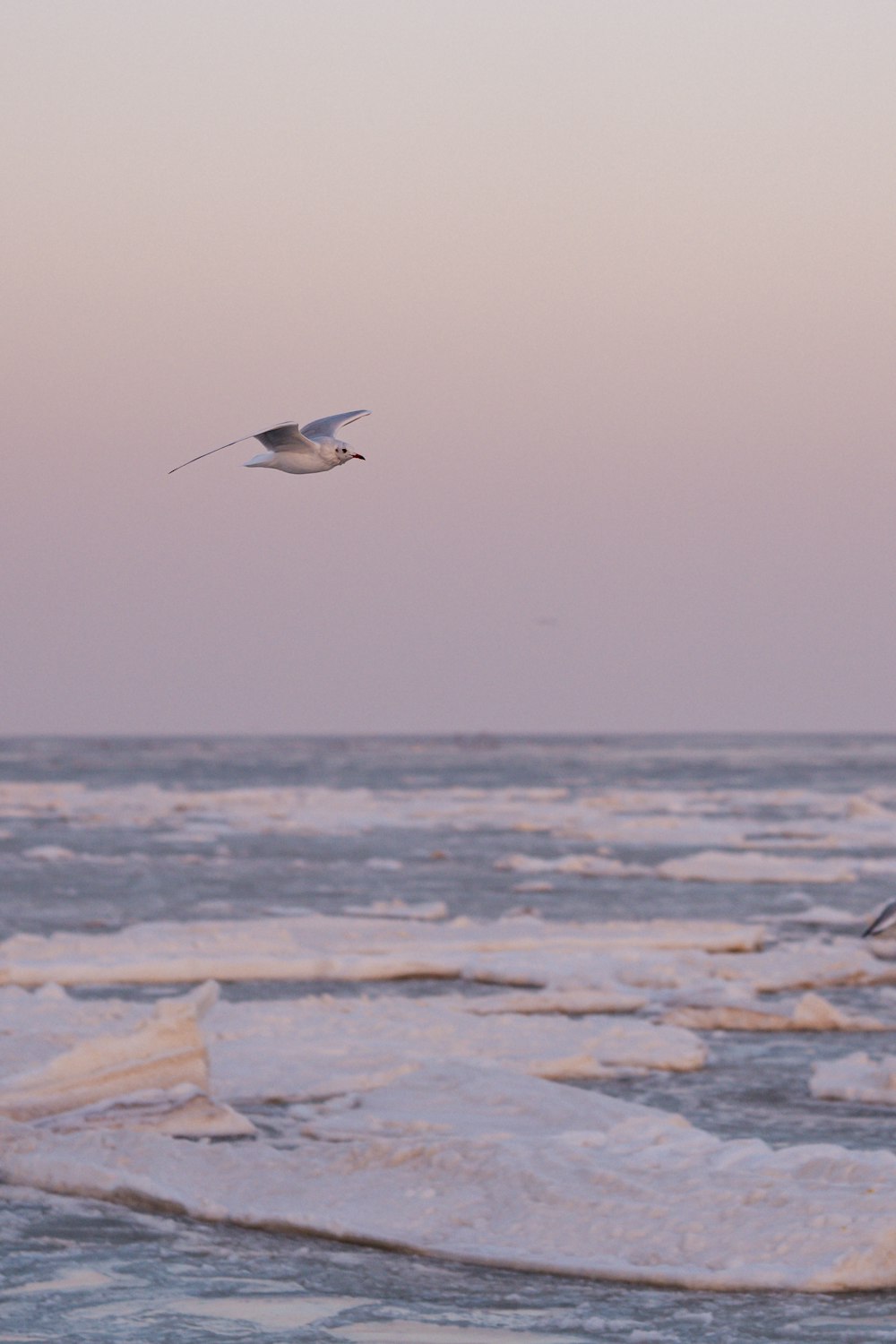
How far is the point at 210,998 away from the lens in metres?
11.4

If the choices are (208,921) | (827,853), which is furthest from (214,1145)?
Result: (827,853)

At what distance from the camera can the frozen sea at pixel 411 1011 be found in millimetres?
6449

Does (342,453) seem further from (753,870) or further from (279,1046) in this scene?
(753,870)

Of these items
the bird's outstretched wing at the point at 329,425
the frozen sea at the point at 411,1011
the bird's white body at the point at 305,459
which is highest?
the bird's outstretched wing at the point at 329,425

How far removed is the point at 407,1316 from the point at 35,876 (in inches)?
773

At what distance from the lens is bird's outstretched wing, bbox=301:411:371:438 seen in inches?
278

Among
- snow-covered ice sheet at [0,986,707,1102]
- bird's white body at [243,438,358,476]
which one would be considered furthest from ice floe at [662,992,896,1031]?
bird's white body at [243,438,358,476]

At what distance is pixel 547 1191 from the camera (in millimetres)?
7633

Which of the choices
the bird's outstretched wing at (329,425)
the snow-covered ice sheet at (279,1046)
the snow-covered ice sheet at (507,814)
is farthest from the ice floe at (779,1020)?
the snow-covered ice sheet at (507,814)

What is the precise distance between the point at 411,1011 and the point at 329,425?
6.65 m

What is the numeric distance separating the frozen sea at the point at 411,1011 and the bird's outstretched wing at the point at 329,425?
3.31 metres

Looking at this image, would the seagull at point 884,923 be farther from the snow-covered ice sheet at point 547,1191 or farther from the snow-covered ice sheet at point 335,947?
the snow-covered ice sheet at point 335,947

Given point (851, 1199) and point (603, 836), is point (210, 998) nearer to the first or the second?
point (851, 1199)

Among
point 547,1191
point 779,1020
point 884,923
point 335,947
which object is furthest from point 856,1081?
point 335,947
